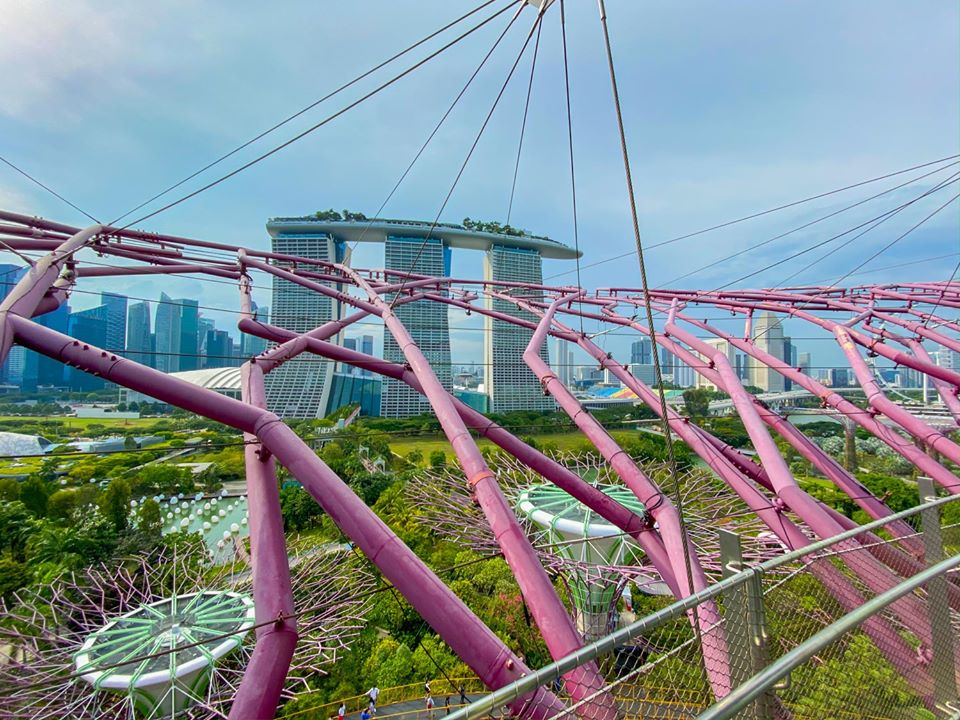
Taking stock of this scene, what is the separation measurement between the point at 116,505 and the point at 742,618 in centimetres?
3129

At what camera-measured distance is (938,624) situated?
2768 mm

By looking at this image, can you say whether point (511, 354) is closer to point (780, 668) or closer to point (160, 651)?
point (160, 651)

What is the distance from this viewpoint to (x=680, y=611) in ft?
5.47

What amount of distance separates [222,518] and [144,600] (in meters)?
20.0

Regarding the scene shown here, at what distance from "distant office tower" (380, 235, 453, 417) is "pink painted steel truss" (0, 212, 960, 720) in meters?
33.1

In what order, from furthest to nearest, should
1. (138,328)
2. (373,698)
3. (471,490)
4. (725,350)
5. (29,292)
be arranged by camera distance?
(725,350), (138,328), (373,698), (471,490), (29,292)

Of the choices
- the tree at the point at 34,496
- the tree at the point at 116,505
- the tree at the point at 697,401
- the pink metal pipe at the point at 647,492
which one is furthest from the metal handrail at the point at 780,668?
the tree at the point at 697,401

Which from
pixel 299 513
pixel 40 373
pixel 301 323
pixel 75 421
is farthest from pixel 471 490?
pixel 301 323

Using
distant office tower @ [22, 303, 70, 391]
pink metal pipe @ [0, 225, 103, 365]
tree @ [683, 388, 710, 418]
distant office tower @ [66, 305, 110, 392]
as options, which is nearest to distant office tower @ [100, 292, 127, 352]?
distant office tower @ [66, 305, 110, 392]

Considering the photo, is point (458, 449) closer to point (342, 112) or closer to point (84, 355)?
point (84, 355)

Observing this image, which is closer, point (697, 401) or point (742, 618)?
point (742, 618)

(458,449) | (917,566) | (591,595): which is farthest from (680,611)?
(591,595)

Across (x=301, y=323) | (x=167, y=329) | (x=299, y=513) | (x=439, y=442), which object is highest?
(x=301, y=323)

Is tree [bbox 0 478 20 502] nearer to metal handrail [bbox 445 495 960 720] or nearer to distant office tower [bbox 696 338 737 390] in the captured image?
distant office tower [bbox 696 338 737 390]
